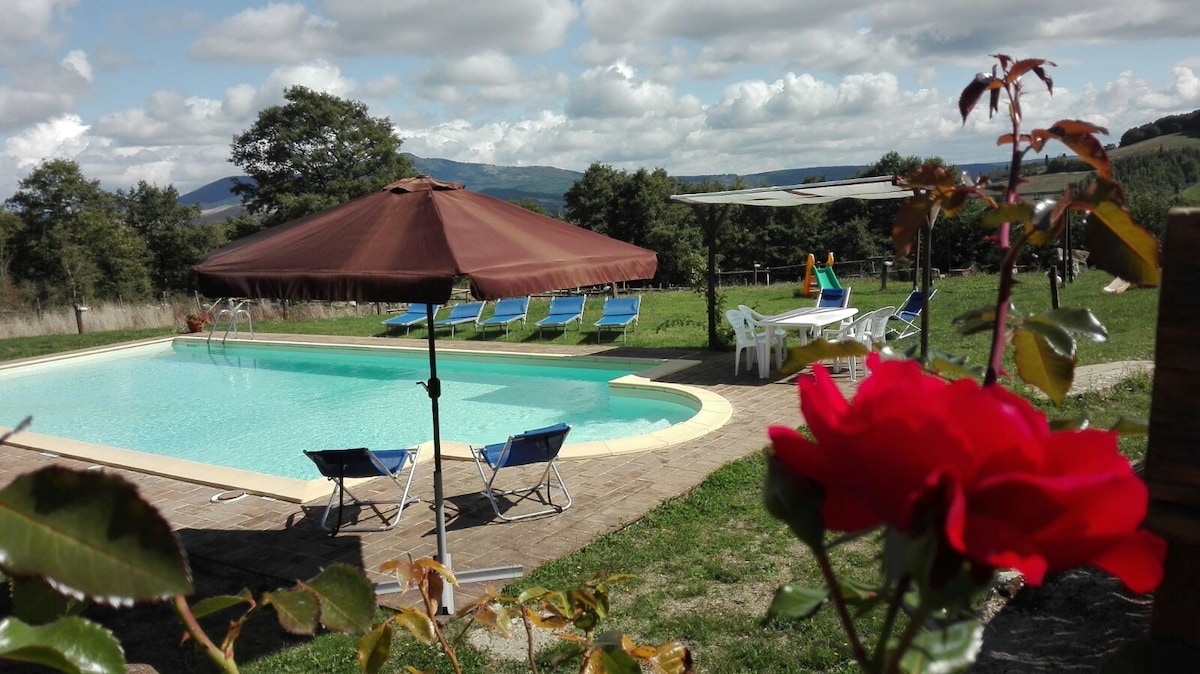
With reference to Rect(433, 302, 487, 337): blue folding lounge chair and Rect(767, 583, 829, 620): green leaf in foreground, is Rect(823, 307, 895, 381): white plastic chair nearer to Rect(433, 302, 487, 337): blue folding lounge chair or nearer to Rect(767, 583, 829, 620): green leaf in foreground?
Rect(433, 302, 487, 337): blue folding lounge chair

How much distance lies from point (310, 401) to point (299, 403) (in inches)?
6.4

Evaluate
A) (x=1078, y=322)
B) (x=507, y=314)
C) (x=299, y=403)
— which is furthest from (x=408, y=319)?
(x=1078, y=322)

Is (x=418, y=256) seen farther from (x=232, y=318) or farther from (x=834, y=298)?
(x=232, y=318)

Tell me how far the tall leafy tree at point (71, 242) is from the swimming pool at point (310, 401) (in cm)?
2238

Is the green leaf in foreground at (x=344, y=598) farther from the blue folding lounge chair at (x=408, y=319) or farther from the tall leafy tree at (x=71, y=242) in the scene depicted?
the tall leafy tree at (x=71, y=242)


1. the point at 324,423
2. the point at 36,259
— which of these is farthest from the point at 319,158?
the point at 324,423

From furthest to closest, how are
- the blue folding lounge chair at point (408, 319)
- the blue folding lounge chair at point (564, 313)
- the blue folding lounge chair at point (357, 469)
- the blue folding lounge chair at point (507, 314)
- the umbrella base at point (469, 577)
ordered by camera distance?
the blue folding lounge chair at point (408, 319)
the blue folding lounge chair at point (507, 314)
the blue folding lounge chair at point (564, 313)
the blue folding lounge chair at point (357, 469)
the umbrella base at point (469, 577)

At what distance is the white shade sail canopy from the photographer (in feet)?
34.8

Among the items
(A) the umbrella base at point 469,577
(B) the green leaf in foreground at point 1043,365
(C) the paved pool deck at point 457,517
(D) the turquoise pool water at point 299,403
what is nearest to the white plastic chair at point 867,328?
(C) the paved pool deck at point 457,517

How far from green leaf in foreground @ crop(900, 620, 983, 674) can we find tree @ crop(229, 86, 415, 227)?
4581 centimetres

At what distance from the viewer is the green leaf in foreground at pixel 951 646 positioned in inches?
17.4

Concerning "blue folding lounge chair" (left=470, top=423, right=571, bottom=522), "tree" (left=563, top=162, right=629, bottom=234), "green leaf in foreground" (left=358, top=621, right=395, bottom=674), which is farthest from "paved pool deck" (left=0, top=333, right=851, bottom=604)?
"tree" (left=563, top=162, right=629, bottom=234)

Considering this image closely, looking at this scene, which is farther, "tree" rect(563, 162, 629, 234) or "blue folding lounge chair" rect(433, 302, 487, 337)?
"tree" rect(563, 162, 629, 234)

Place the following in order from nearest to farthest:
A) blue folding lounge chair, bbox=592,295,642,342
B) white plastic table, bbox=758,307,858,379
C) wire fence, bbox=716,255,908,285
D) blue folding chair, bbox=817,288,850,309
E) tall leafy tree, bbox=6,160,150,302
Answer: white plastic table, bbox=758,307,858,379
blue folding chair, bbox=817,288,850,309
blue folding lounge chair, bbox=592,295,642,342
wire fence, bbox=716,255,908,285
tall leafy tree, bbox=6,160,150,302
